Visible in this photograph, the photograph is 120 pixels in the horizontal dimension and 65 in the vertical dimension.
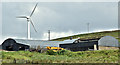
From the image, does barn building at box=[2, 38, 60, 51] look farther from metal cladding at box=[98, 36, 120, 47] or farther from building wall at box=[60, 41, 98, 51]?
metal cladding at box=[98, 36, 120, 47]

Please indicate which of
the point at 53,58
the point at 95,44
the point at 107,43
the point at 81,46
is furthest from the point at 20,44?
the point at 53,58

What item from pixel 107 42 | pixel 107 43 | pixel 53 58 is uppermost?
pixel 107 42

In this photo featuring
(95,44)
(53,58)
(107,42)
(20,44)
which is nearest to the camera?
(53,58)

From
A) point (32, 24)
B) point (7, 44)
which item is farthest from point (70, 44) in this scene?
point (7, 44)

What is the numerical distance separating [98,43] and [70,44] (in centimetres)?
1025

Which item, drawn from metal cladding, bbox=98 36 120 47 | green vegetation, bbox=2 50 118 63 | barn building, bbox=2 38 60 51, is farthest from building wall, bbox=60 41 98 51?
green vegetation, bbox=2 50 118 63

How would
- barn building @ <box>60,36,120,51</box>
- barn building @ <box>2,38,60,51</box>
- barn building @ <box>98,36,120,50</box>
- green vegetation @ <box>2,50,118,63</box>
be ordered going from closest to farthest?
green vegetation @ <box>2,50,118,63</box>, barn building @ <box>60,36,120,51</box>, barn building @ <box>98,36,120,50</box>, barn building @ <box>2,38,60,51</box>

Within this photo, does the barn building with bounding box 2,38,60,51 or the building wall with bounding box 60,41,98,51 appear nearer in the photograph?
the building wall with bounding box 60,41,98,51

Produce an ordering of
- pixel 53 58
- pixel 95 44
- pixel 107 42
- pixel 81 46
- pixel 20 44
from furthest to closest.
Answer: pixel 20 44 → pixel 81 46 → pixel 107 42 → pixel 95 44 → pixel 53 58

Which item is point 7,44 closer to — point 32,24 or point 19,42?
point 19,42

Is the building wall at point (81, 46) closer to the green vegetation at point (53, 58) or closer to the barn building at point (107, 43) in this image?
the barn building at point (107, 43)

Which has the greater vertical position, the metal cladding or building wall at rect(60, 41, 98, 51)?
the metal cladding

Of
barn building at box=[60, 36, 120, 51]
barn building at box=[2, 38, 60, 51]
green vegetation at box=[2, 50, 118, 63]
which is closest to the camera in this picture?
green vegetation at box=[2, 50, 118, 63]

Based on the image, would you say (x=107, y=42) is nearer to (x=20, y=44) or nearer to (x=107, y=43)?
(x=107, y=43)
